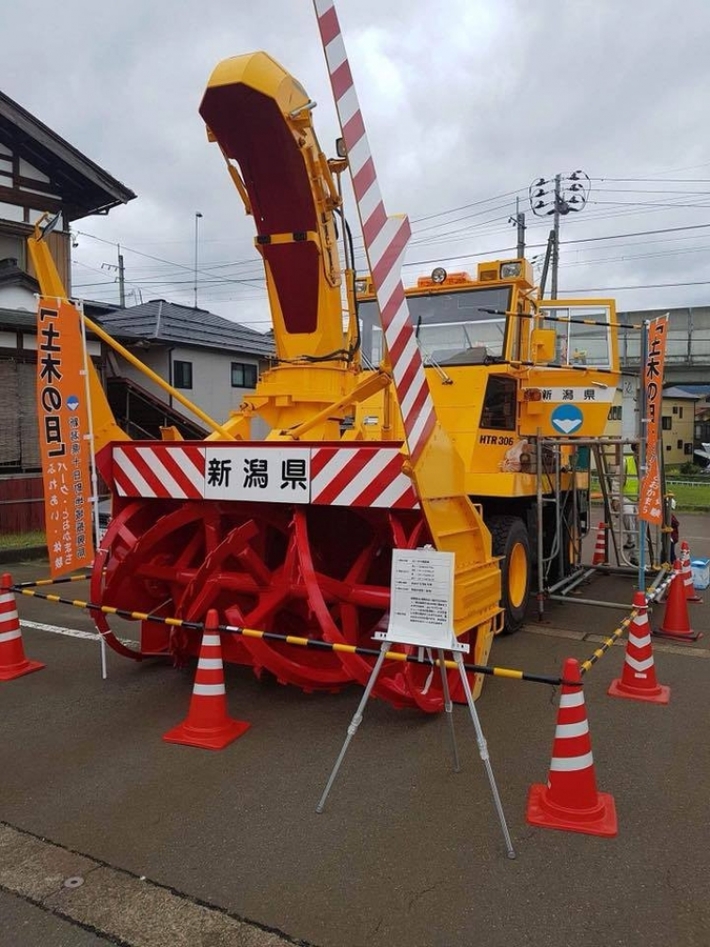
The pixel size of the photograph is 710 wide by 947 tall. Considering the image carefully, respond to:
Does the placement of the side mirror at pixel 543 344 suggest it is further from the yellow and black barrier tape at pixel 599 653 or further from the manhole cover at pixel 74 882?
the manhole cover at pixel 74 882

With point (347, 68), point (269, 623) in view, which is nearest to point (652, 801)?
point (269, 623)

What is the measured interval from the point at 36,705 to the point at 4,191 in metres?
12.0

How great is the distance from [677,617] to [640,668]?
1901mm

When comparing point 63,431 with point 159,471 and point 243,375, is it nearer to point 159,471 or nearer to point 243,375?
point 159,471

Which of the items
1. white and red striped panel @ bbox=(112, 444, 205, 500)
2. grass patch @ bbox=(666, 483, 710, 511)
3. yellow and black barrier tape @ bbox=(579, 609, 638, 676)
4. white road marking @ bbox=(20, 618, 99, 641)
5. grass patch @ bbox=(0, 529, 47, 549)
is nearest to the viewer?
yellow and black barrier tape @ bbox=(579, 609, 638, 676)

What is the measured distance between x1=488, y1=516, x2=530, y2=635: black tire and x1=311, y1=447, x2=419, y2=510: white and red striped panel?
244cm

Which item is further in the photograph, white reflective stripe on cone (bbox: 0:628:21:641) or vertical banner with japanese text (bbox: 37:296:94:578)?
white reflective stripe on cone (bbox: 0:628:21:641)

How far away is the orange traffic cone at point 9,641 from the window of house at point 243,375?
52.6ft

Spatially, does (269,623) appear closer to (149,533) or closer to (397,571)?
(149,533)

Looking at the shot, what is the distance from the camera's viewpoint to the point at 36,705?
4.66m

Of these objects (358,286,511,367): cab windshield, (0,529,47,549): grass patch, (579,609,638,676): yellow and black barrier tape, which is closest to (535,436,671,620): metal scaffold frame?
(358,286,511,367): cab windshield

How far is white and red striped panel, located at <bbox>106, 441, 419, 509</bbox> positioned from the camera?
3.99m

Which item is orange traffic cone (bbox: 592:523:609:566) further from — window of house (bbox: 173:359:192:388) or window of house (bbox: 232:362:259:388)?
window of house (bbox: 232:362:259:388)

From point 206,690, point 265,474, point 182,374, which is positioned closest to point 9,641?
point 206,690
